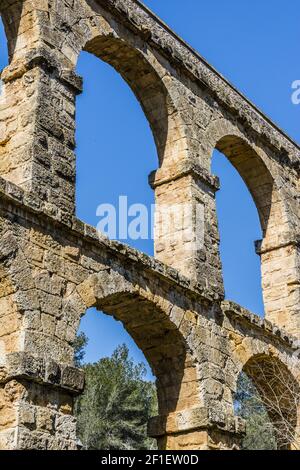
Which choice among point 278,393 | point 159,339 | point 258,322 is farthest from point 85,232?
point 278,393

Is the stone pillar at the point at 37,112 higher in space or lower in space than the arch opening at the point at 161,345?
higher

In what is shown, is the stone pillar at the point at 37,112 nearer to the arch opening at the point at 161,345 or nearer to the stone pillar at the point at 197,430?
the arch opening at the point at 161,345

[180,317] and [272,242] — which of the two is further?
[272,242]

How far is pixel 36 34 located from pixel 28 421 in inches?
180

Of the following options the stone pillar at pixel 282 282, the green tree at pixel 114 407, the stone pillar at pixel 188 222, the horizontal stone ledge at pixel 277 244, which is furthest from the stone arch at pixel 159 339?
the green tree at pixel 114 407

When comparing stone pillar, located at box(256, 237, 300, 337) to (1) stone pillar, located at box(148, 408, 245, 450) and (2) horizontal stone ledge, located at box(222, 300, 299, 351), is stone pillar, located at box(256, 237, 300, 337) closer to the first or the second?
(2) horizontal stone ledge, located at box(222, 300, 299, 351)

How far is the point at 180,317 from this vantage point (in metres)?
9.14

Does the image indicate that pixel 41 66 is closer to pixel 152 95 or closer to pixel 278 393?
pixel 152 95

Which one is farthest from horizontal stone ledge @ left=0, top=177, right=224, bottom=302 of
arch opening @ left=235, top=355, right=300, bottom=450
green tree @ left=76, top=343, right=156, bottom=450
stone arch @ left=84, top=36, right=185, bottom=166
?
green tree @ left=76, top=343, right=156, bottom=450

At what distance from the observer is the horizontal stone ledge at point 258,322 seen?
1008 centimetres

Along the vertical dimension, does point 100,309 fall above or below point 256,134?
below

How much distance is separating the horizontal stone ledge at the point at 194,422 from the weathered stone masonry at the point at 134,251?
17mm

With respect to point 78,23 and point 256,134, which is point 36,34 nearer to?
point 78,23
